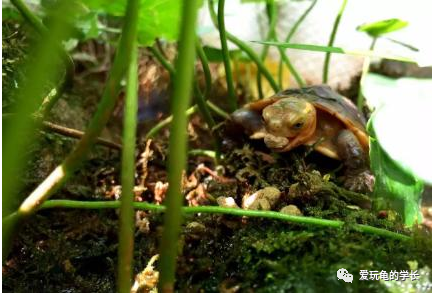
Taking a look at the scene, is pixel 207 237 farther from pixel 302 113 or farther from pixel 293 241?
pixel 302 113

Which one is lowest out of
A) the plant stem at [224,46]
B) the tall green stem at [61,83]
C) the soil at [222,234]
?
the soil at [222,234]

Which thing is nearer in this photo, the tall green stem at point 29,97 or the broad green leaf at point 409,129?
the tall green stem at point 29,97

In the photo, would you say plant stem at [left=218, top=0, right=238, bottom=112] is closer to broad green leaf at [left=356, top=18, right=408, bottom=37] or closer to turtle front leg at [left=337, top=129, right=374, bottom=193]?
turtle front leg at [left=337, top=129, right=374, bottom=193]

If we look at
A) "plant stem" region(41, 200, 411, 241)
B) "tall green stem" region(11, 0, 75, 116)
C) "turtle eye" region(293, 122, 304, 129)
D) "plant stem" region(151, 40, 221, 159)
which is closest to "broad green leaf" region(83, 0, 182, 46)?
"plant stem" region(151, 40, 221, 159)

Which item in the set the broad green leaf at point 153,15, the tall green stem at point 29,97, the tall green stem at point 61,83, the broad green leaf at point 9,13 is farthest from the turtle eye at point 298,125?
the broad green leaf at point 9,13

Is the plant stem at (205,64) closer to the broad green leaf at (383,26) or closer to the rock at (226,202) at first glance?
the rock at (226,202)

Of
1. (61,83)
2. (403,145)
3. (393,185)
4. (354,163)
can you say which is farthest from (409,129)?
(61,83)
